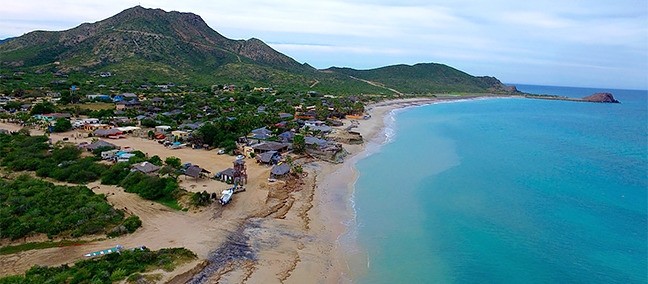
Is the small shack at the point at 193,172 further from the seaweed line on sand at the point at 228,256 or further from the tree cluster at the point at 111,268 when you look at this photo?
the tree cluster at the point at 111,268

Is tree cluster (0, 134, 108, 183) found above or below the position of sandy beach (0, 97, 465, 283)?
above

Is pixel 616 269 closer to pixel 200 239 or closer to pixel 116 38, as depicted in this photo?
pixel 200 239

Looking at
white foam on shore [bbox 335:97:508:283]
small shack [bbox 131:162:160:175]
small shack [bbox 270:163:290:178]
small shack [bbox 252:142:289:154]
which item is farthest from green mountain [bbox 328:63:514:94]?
small shack [bbox 131:162:160:175]

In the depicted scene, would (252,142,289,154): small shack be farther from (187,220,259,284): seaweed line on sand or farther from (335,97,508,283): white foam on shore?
(187,220,259,284): seaweed line on sand

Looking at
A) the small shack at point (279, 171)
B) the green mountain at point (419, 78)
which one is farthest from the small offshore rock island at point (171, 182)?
the green mountain at point (419, 78)

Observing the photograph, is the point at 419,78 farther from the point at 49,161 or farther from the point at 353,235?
the point at 353,235

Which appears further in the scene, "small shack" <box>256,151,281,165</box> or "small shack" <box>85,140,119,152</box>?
"small shack" <box>85,140,119,152</box>

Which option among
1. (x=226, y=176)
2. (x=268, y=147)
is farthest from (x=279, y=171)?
(x=268, y=147)
